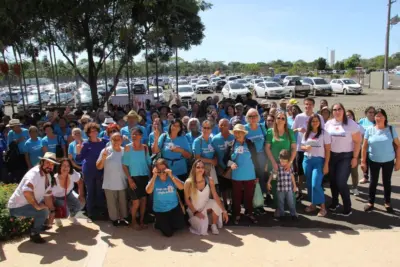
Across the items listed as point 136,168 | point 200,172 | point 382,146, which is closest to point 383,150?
point 382,146

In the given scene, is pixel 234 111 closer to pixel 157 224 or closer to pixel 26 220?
pixel 157 224

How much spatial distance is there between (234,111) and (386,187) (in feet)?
13.6

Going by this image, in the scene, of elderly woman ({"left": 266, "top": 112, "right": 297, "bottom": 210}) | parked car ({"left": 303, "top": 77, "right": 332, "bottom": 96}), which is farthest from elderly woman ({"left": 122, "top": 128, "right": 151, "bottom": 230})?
parked car ({"left": 303, "top": 77, "right": 332, "bottom": 96})

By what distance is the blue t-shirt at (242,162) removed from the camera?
5.58m

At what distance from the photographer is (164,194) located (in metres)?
5.29

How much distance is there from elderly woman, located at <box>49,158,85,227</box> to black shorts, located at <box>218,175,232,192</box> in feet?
7.26

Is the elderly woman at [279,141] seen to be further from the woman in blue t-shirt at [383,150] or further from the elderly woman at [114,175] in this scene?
the elderly woman at [114,175]

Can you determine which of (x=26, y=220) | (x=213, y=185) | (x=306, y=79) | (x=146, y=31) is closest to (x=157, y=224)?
(x=213, y=185)

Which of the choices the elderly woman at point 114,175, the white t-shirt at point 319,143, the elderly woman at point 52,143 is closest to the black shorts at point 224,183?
the white t-shirt at point 319,143

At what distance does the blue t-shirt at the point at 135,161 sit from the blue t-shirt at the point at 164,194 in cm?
40

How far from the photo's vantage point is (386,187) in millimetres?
5922

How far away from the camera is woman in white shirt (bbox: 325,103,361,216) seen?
5766 millimetres

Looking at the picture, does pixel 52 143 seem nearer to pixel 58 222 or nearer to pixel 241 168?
pixel 58 222

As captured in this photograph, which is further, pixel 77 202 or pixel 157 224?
pixel 77 202
